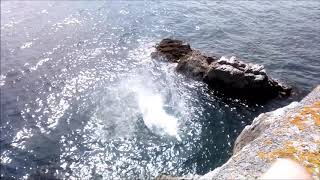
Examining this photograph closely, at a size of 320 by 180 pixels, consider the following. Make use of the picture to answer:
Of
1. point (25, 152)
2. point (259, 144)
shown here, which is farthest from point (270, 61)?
point (259, 144)

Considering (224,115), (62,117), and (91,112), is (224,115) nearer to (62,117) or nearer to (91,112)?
(91,112)

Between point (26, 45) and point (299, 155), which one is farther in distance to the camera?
point (26, 45)

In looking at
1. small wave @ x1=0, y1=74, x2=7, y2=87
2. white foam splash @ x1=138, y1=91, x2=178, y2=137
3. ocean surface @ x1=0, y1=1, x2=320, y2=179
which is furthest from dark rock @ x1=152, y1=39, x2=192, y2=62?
small wave @ x1=0, y1=74, x2=7, y2=87

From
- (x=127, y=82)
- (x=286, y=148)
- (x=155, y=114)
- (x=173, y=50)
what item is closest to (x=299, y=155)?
(x=286, y=148)

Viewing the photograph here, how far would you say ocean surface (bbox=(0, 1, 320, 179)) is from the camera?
71.9 feet

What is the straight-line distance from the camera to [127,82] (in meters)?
29.6

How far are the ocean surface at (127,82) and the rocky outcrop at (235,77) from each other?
1007 millimetres

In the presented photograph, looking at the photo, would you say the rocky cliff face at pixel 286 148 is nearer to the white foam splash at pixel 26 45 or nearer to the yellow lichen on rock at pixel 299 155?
the yellow lichen on rock at pixel 299 155

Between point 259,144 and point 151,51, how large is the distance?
26.6 meters

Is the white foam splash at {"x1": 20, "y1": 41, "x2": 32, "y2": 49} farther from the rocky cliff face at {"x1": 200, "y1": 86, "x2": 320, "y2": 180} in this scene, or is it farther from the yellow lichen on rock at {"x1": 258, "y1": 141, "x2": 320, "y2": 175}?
the yellow lichen on rock at {"x1": 258, "y1": 141, "x2": 320, "y2": 175}

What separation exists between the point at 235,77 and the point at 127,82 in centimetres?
893

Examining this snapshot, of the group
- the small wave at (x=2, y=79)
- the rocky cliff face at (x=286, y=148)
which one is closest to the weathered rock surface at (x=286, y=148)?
the rocky cliff face at (x=286, y=148)

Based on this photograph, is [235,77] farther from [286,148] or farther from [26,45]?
[26,45]

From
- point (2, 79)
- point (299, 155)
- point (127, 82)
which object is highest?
→ point (299, 155)
